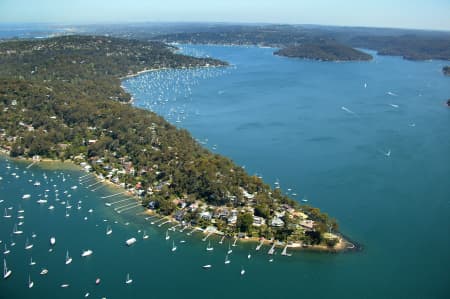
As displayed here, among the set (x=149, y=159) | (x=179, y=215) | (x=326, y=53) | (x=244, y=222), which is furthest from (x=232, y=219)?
(x=326, y=53)

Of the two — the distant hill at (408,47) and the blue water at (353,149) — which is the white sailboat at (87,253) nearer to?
the blue water at (353,149)

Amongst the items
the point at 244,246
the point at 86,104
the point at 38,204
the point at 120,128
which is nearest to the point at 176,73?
the point at 86,104

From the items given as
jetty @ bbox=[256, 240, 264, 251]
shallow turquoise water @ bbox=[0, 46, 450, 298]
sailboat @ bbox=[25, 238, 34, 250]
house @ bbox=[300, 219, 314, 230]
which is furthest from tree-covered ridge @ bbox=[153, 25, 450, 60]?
sailboat @ bbox=[25, 238, 34, 250]

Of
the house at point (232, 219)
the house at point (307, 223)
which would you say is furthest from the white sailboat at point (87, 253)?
the house at point (307, 223)

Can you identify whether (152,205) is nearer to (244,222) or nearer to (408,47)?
(244,222)

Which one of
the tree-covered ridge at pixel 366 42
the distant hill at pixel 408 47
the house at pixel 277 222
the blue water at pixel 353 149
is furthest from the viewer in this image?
the tree-covered ridge at pixel 366 42

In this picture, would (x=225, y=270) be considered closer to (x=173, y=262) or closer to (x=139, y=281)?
(x=173, y=262)
